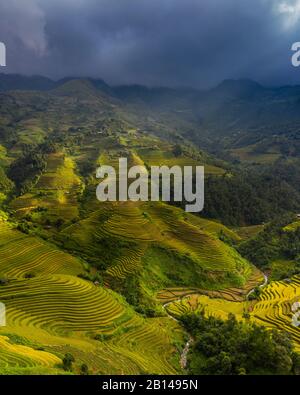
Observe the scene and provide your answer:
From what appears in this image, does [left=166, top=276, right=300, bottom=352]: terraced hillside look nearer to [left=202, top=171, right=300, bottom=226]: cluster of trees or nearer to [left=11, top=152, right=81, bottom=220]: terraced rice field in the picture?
[left=11, top=152, right=81, bottom=220]: terraced rice field

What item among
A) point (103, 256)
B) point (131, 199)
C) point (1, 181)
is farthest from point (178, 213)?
point (1, 181)

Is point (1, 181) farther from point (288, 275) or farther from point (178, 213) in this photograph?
point (288, 275)

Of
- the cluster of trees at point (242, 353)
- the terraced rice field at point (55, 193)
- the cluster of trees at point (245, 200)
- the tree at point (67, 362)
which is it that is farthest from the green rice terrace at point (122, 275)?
the cluster of trees at point (242, 353)

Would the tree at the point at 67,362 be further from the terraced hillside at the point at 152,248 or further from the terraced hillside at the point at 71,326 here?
the terraced hillside at the point at 152,248

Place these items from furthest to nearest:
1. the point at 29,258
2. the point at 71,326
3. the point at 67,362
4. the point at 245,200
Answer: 1. the point at 245,200
2. the point at 29,258
3. the point at 71,326
4. the point at 67,362

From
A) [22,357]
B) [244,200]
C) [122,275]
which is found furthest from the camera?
[244,200]

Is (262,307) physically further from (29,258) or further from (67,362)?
(67,362)

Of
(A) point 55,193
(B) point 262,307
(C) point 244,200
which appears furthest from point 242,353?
(C) point 244,200

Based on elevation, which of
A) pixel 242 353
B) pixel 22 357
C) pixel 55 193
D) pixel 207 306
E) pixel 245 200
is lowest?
pixel 242 353
